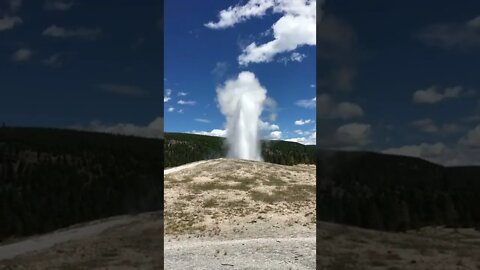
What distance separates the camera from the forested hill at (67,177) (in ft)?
19.4

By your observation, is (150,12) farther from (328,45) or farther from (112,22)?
(328,45)

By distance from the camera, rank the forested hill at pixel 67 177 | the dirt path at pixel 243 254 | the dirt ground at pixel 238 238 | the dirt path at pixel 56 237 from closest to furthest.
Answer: the dirt path at pixel 56 237, the forested hill at pixel 67 177, the dirt ground at pixel 238 238, the dirt path at pixel 243 254

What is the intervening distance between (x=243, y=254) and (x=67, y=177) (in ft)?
35.7

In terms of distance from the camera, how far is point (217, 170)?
1593 inches

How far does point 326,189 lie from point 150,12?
3978mm

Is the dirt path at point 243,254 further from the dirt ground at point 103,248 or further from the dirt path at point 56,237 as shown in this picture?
the dirt path at point 56,237

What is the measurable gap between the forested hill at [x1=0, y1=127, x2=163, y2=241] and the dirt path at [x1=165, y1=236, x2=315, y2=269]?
303 inches

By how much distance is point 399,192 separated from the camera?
6.56 metres

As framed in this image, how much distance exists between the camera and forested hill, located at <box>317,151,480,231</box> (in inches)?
244

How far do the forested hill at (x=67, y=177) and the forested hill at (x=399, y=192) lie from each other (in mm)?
3089

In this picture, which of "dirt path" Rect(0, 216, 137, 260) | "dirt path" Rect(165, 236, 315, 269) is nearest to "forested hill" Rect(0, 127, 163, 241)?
"dirt path" Rect(0, 216, 137, 260)

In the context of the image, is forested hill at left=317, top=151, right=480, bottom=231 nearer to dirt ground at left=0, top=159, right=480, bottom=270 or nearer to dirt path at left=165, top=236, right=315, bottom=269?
dirt ground at left=0, top=159, right=480, bottom=270

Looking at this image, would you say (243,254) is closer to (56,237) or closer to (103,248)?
(103,248)

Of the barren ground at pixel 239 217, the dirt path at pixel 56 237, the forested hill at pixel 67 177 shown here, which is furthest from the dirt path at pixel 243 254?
the dirt path at pixel 56 237
